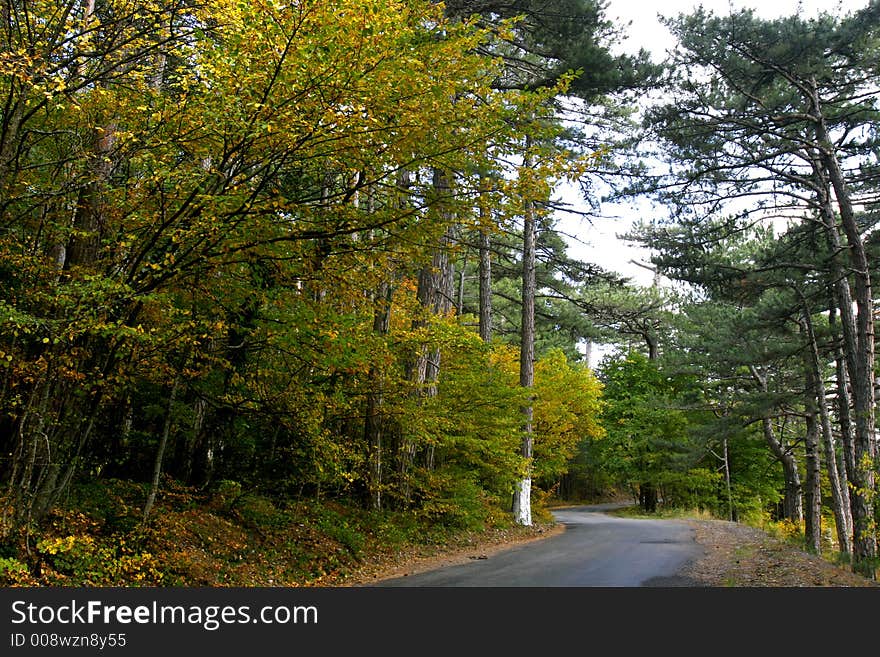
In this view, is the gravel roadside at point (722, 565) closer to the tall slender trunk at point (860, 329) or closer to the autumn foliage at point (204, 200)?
the tall slender trunk at point (860, 329)

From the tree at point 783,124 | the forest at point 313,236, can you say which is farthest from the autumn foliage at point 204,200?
the tree at point 783,124

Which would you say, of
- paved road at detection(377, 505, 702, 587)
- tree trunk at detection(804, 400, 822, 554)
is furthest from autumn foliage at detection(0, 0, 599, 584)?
tree trunk at detection(804, 400, 822, 554)

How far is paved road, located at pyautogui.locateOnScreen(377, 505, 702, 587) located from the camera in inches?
349

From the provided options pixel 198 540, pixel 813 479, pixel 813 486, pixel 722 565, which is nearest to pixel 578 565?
pixel 722 565

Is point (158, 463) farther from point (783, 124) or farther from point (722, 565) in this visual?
point (783, 124)

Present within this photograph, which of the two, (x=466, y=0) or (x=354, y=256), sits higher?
(x=466, y=0)

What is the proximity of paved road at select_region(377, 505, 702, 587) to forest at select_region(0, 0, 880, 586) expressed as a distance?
1.70m

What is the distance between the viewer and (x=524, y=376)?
1872 centimetres

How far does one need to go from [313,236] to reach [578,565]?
7.18 m

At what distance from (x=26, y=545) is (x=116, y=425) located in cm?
386

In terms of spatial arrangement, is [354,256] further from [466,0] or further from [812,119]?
[812,119]

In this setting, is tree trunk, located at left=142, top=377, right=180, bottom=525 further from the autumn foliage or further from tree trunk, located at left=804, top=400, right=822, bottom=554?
tree trunk, located at left=804, top=400, right=822, bottom=554

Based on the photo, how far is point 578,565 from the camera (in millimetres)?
10688
